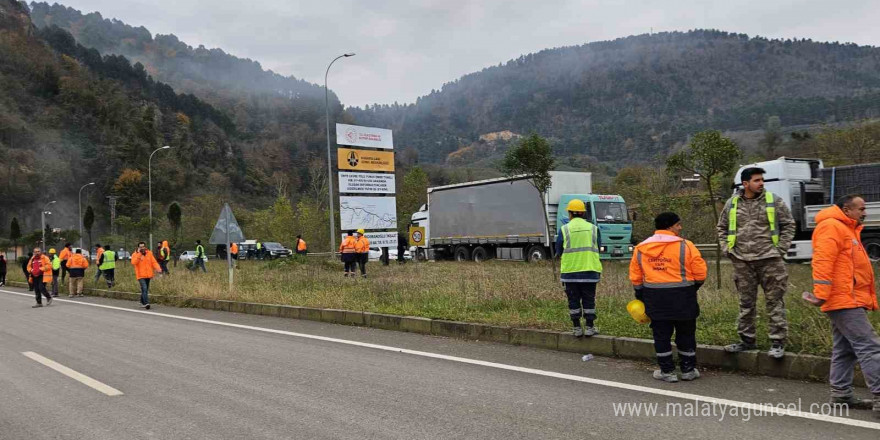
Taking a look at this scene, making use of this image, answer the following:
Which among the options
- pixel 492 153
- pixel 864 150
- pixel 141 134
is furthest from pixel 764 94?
pixel 141 134

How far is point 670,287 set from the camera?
5930 millimetres

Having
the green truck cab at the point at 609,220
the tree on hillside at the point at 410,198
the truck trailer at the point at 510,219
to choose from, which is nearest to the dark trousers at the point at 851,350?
the truck trailer at the point at 510,219

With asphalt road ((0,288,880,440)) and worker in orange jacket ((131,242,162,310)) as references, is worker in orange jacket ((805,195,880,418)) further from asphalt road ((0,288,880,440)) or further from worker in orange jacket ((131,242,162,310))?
worker in orange jacket ((131,242,162,310))

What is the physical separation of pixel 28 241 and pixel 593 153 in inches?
4183

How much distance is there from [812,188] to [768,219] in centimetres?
1759

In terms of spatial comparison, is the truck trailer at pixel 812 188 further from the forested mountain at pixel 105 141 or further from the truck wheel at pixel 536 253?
the forested mountain at pixel 105 141

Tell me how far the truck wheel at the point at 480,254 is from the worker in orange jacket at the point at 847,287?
24126mm

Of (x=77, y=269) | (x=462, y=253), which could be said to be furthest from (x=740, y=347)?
(x=462, y=253)

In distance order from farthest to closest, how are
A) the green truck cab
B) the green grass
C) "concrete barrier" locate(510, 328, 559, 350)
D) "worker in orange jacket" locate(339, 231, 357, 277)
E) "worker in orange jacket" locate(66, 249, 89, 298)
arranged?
1. the green truck cab
2. "worker in orange jacket" locate(66, 249, 89, 298)
3. "worker in orange jacket" locate(339, 231, 357, 277)
4. "concrete barrier" locate(510, 328, 559, 350)
5. the green grass

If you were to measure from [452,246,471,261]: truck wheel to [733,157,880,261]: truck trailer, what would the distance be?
44.7ft

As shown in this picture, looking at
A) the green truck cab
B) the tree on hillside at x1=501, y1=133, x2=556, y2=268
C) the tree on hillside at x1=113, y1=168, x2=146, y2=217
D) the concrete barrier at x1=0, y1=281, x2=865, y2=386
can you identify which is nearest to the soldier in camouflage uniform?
the concrete barrier at x1=0, y1=281, x2=865, y2=386

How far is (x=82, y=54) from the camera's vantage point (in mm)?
128875

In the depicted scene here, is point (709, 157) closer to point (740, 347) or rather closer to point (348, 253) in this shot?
point (740, 347)

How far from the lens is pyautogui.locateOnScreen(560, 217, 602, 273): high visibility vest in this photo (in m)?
7.81
